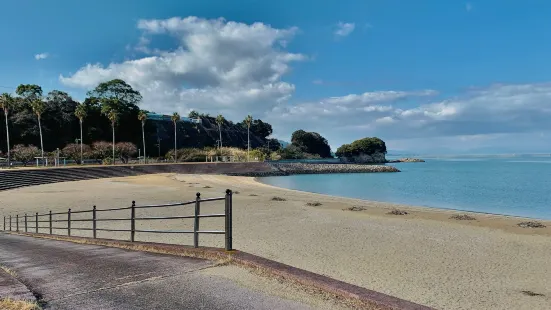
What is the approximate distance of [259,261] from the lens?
19.2ft

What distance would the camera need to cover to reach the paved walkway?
4.35m

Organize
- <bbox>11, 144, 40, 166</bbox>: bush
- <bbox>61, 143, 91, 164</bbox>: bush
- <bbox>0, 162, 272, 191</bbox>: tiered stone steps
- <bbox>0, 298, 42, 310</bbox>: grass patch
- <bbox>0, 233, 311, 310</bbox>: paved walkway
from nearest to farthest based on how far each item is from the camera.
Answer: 1. <bbox>0, 298, 42, 310</bbox>: grass patch
2. <bbox>0, 233, 311, 310</bbox>: paved walkway
3. <bbox>0, 162, 272, 191</bbox>: tiered stone steps
4. <bbox>11, 144, 40, 166</bbox>: bush
5. <bbox>61, 143, 91, 164</bbox>: bush

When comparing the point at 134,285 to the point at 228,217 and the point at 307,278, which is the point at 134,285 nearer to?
the point at 228,217

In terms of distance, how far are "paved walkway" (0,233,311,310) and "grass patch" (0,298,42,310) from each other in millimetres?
240

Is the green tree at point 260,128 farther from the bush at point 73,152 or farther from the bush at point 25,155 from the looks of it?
the bush at point 25,155

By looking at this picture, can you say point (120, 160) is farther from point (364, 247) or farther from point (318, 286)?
point (318, 286)

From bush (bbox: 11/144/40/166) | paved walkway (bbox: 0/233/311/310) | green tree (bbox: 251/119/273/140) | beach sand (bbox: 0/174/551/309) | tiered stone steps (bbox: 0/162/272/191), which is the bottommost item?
beach sand (bbox: 0/174/551/309)

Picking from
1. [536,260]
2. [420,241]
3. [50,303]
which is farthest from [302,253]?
→ [50,303]

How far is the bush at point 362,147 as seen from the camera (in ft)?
500

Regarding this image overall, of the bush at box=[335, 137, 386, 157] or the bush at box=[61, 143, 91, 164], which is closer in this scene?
the bush at box=[61, 143, 91, 164]

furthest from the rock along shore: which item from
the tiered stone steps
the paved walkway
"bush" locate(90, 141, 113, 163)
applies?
the paved walkway

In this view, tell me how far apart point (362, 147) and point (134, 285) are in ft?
499

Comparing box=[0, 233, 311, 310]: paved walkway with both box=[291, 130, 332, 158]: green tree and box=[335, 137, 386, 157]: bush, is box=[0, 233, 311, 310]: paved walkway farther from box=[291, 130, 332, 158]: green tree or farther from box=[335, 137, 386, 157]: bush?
box=[291, 130, 332, 158]: green tree

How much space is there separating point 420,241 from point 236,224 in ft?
25.5
